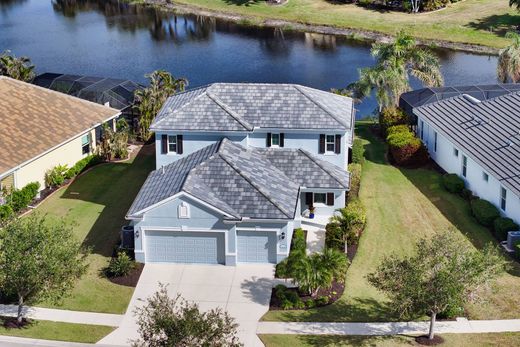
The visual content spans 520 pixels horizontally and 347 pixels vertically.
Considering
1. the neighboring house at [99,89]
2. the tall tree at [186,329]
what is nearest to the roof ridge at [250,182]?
the tall tree at [186,329]

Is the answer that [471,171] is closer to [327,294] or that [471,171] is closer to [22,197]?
[327,294]

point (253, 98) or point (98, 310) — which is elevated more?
point (253, 98)

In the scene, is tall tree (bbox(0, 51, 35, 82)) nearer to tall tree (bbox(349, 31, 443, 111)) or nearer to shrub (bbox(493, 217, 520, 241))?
tall tree (bbox(349, 31, 443, 111))

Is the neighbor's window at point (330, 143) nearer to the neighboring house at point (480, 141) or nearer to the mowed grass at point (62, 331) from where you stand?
the neighboring house at point (480, 141)

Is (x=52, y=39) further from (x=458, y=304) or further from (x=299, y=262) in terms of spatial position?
(x=458, y=304)

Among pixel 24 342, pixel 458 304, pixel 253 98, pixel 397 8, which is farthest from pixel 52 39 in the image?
pixel 458 304

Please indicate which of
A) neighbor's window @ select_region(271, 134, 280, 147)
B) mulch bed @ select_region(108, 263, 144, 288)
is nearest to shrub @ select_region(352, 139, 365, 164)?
neighbor's window @ select_region(271, 134, 280, 147)
